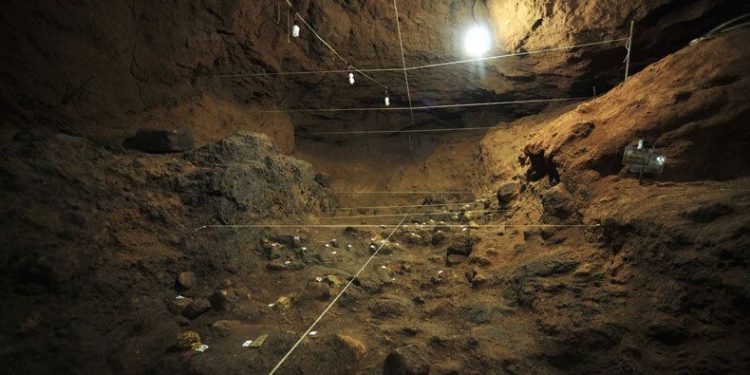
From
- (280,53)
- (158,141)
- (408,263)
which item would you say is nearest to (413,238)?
(408,263)

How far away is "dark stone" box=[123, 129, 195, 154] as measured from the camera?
16.7 ft

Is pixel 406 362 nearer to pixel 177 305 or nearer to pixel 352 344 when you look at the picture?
pixel 352 344

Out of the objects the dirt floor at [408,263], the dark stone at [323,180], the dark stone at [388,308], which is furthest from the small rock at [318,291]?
the dark stone at [323,180]

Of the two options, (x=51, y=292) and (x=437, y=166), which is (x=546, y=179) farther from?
(x=51, y=292)

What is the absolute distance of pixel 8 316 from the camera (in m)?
2.84

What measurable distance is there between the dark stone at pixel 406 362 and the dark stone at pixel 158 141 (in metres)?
4.45

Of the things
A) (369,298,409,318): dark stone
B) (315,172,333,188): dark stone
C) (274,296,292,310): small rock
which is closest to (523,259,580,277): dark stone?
(369,298,409,318): dark stone

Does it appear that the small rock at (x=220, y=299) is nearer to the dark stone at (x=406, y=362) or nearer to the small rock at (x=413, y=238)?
the dark stone at (x=406, y=362)

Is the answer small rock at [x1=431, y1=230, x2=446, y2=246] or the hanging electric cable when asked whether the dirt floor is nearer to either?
small rock at [x1=431, y1=230, x2=446, y2=246]

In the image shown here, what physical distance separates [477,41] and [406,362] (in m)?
7.22

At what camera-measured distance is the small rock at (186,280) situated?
387 cm

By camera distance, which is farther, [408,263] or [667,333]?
[408,263]

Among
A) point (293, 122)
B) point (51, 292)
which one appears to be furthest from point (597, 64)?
point (51, 292)

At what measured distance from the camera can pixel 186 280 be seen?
3.90 metres
